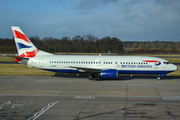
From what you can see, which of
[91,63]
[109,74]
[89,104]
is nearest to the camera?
[89,104]

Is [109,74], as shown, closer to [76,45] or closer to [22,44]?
[22,44]

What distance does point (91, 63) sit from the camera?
3116 cm

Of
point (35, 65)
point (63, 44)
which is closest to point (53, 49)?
point (63, 44)

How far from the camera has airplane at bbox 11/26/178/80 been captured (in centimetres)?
3039

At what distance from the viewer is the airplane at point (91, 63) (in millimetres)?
30391

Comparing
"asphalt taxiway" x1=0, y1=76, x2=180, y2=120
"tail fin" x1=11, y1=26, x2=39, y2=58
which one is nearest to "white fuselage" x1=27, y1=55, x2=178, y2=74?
"tail fin" x1=11, y1=26, x2=39, y2=58

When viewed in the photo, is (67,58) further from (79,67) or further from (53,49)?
(53,49)

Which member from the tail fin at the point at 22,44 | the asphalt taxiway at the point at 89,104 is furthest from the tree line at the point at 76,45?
the asphalt taxiway at the point at 89,104

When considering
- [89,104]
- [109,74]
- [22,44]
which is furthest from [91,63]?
[89,104]

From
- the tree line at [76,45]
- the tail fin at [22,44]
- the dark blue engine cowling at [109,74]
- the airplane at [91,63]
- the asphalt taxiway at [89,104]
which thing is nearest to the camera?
the asphalt taxiway at [89,104]

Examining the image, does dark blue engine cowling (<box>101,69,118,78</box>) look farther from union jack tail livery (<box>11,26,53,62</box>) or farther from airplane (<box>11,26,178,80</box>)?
union jack tail livery (<box>11,26,53,62</box>)

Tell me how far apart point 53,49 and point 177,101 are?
377ft

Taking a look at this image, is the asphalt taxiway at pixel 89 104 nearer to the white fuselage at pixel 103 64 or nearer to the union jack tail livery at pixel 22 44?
the white fuselage at pixel 103 64

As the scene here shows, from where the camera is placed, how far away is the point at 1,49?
387 ft
